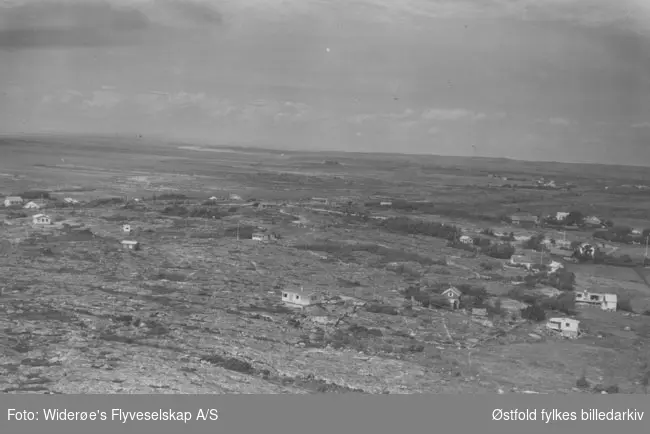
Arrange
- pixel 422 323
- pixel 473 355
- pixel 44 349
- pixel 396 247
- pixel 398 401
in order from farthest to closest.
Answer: pixel 396 247, pixel 422 323, pixel 473 355, pixel 44 349, pixel 398 401

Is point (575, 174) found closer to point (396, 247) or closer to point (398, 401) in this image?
point (396, 247)

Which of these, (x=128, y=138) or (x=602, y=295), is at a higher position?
(x=128, y=138)

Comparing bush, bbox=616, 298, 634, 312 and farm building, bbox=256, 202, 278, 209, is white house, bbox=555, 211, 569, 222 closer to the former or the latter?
bush, bbox=616, 298, 634, 312

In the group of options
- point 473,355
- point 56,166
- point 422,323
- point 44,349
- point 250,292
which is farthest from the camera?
point 56,166

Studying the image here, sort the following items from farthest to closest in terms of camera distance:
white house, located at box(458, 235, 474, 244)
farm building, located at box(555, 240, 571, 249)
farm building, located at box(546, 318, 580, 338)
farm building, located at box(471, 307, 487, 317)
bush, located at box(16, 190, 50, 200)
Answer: white house, located at box(458, 235, 474, 244), bush, located at box(16, 190, 50, 200), farm building, located at box(555, 240, 571, 249), farm building, located at box(471, 307, 487, 317), farm building, located at box(546, 318, 580, 338)

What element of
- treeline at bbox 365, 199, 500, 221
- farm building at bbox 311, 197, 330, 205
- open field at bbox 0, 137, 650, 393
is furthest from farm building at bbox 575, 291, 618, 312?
farm building at bbox 311, 197, 330, 205

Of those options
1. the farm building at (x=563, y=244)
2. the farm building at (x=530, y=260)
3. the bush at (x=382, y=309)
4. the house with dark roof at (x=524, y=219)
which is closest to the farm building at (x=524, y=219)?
the house with dark roof at (x=524, y=219)

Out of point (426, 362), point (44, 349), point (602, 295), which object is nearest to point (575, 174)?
point (602, 295)
